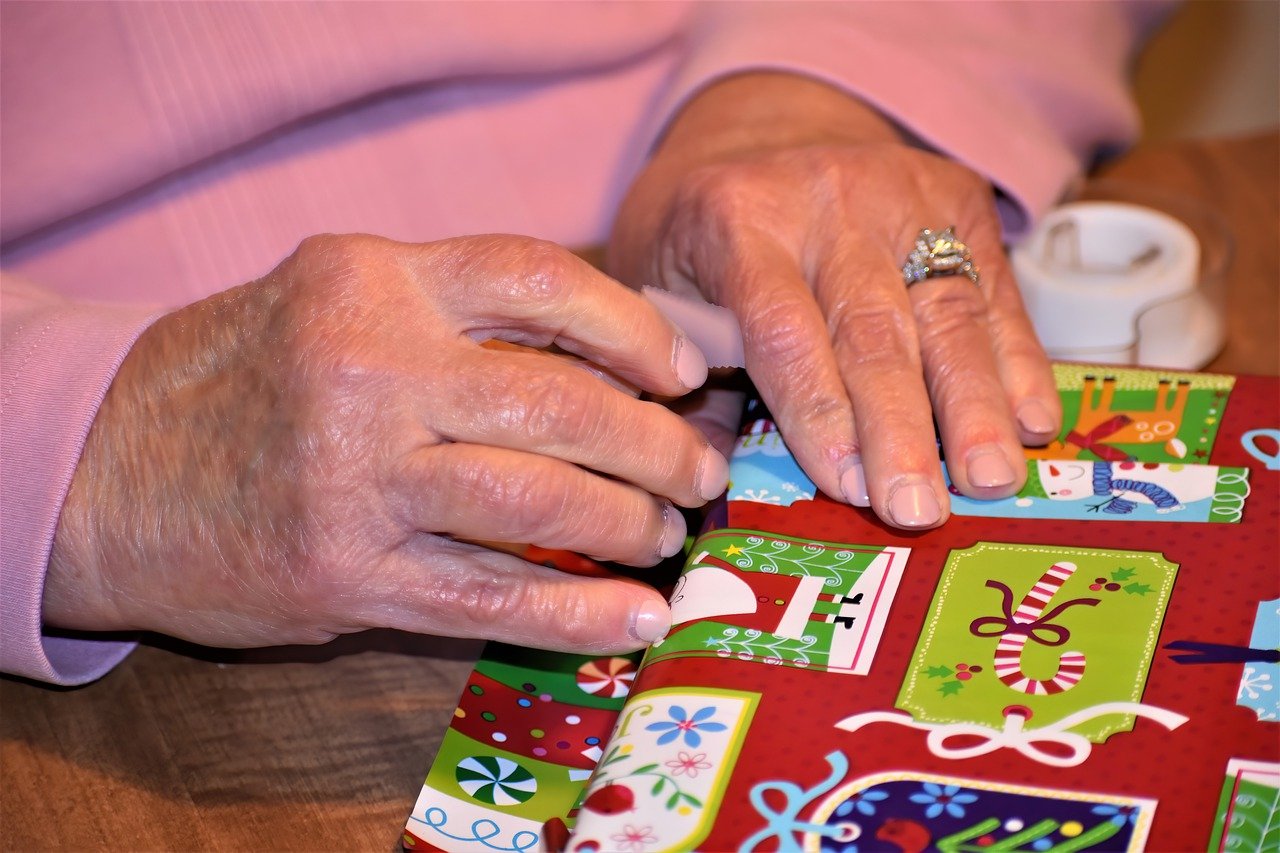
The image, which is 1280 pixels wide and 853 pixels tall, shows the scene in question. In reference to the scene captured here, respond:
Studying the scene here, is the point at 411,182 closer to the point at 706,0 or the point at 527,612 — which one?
the point at 706,0

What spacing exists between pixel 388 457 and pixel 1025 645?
27 cm

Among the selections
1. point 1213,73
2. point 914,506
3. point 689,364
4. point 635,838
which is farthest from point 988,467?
point 1213,73

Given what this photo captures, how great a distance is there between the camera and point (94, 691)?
1.90ft

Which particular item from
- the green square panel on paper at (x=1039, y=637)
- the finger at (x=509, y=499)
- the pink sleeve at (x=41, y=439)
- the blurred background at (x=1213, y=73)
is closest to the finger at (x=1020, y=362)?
the green square panel on paper at (x=1039, y=637)

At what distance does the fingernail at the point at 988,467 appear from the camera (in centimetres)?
55

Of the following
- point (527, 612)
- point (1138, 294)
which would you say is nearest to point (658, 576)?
point (527, 612)

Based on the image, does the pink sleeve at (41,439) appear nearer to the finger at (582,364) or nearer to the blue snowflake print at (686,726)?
the finger at (582,364)

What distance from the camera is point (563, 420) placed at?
50cm

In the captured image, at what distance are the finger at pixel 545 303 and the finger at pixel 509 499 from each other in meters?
0.06

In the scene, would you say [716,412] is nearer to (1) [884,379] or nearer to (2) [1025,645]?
(1) [884,379]

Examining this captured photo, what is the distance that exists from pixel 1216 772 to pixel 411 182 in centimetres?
60

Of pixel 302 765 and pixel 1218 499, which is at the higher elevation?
pixel 1218 499

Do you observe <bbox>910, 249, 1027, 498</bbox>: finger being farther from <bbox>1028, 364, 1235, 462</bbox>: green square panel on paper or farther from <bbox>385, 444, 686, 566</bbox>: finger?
<bbox>385, 444, 686, 566</bbox>: finger

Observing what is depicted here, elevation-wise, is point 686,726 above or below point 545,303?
below
